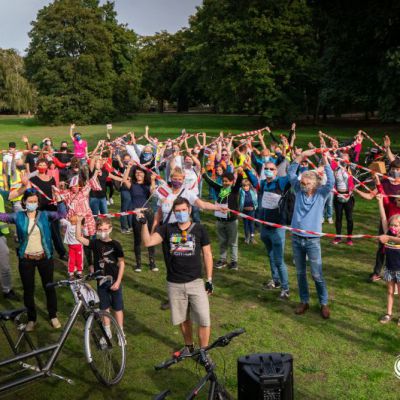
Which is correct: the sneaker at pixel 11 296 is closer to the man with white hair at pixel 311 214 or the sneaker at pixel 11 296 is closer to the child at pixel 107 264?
the child at pixel 107 264

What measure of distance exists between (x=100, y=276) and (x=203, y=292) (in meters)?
1.35

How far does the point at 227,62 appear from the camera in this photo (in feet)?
134

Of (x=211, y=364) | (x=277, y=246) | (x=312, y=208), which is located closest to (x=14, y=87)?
(x=277, y=246)

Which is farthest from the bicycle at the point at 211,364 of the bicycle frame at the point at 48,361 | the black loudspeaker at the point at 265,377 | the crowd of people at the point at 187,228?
the bicycle frame at the point at 48,361

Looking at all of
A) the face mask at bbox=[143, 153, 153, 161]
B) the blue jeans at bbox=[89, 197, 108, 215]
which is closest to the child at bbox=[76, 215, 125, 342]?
the blue jeans at bbox=[89, 197, 108, 215]

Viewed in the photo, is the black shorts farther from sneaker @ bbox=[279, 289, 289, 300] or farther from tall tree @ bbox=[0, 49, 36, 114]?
tall tree @ bbox=[0, 49, 36, 114]

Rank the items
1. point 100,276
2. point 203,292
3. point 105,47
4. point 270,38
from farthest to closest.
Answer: point 105,47, point 270,38, point 100,276, point 203,292

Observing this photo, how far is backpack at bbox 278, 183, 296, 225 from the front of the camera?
781 centimetres

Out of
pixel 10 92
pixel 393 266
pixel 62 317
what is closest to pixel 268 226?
pixel 393 266

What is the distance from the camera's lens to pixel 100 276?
6.02 metres

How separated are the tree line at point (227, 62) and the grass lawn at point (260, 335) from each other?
1399 centimetres

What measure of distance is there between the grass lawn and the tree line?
14.0 metres

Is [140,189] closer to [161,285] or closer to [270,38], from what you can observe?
[161,285]

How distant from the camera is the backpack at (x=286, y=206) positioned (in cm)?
781
